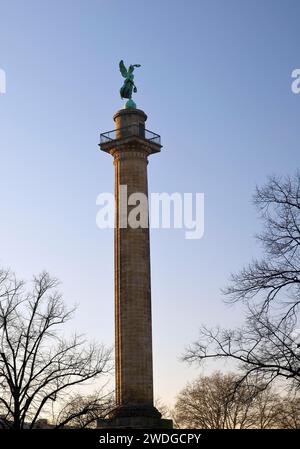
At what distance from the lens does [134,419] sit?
154 feet

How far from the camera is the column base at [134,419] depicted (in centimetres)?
4694

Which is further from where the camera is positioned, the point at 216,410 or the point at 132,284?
the point at 216,410

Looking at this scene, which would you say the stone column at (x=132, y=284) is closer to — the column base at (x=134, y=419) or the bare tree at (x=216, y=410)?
the column base at (x=134, y=419)

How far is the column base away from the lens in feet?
154

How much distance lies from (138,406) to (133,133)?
2005 cm

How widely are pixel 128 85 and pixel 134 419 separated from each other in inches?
1017

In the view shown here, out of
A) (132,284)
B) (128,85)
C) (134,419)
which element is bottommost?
(134,419)

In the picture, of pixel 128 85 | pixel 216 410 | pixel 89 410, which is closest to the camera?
pixel 89 410

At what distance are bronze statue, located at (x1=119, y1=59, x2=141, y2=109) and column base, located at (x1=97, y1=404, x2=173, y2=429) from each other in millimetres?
23170

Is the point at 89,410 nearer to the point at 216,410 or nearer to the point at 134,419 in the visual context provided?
the point at 134,419

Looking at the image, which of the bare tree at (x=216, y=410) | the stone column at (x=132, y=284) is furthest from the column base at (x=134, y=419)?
the bare tree at (x=216, y=410)

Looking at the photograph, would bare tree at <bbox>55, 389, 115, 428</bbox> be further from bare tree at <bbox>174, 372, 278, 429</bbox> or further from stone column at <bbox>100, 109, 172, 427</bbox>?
bare tree at <bbox>174, 372, 278, 429</bbox>

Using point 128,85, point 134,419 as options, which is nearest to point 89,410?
point 134,419

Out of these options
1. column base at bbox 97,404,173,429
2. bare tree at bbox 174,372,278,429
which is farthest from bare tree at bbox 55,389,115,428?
bare tree at bbox 174,372,278,429
